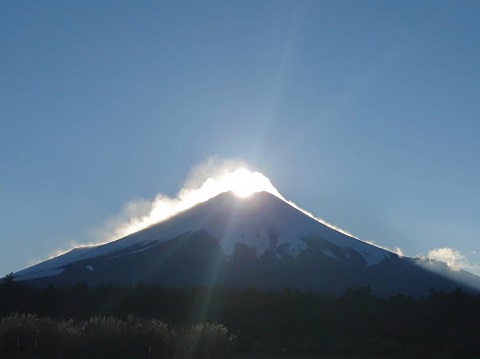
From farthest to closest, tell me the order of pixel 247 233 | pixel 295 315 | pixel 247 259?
pixel 247 233
pixel 247 259
pixel 295 315

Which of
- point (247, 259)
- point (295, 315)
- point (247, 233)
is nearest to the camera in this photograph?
point (295, 315)

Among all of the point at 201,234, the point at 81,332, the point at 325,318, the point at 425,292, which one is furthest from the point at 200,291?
the point at 201,234

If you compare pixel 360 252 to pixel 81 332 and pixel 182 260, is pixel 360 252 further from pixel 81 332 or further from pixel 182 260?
pixel 81 332

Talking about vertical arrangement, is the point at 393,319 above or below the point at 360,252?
below

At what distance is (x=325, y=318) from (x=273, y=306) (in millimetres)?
3888

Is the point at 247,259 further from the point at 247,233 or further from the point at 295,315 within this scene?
the point at 295,315

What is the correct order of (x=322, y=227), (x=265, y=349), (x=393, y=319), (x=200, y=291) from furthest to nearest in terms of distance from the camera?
(x=322, y=227), (x=200, y=291), (x=393, y=319), (x=265, y=349)

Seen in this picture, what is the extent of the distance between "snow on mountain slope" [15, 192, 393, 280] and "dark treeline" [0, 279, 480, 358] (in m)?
71.5

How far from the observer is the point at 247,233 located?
139m

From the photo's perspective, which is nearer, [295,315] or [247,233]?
[295,315]

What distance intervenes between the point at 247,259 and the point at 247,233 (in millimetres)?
18021

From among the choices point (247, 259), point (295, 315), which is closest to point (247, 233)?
point (247, 259)

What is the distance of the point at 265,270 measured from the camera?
113m

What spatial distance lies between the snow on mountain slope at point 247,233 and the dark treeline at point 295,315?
71.5 metres
